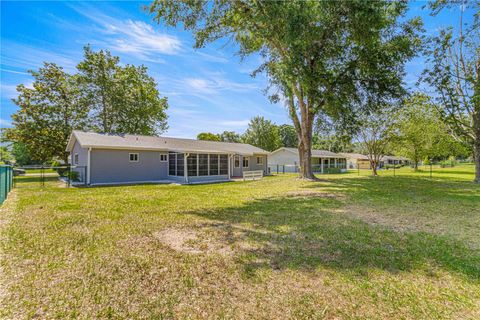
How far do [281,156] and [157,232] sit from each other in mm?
31558

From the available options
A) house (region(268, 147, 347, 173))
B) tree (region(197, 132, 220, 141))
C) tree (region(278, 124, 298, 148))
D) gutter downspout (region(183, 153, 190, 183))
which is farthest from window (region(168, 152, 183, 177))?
tree (region(278, 124, 298, 148))

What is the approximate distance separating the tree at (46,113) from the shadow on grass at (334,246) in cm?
2335

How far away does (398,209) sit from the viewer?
7879 millimetres

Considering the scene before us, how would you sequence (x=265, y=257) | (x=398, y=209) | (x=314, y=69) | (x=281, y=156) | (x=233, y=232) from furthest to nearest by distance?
1. (x=281, y=156)
2. (x=314, y=69)
3. (x=398, y=209)
4. (x=233, y=232)
5. (x=265, y=257)

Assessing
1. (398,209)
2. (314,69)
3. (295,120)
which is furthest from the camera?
(295,120)

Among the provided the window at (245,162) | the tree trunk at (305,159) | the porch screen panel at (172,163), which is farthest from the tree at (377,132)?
the porch screen panel at (172,163)

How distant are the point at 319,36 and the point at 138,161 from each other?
1359cm

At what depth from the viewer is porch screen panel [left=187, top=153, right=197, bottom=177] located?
1738 cm

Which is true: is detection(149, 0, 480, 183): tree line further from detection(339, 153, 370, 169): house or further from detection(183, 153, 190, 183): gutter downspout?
detection(339, 153, 370, 169): house

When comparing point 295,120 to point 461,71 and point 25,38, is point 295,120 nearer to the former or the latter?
point 461,71

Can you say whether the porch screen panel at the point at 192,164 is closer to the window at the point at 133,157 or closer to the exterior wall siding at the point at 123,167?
the exterior wall siding at the point at 123,167

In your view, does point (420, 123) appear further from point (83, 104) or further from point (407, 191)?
point (83, 104)

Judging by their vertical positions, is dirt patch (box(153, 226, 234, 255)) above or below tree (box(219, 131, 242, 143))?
below

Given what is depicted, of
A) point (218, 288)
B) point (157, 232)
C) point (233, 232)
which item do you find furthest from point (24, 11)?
point (218, 288)
